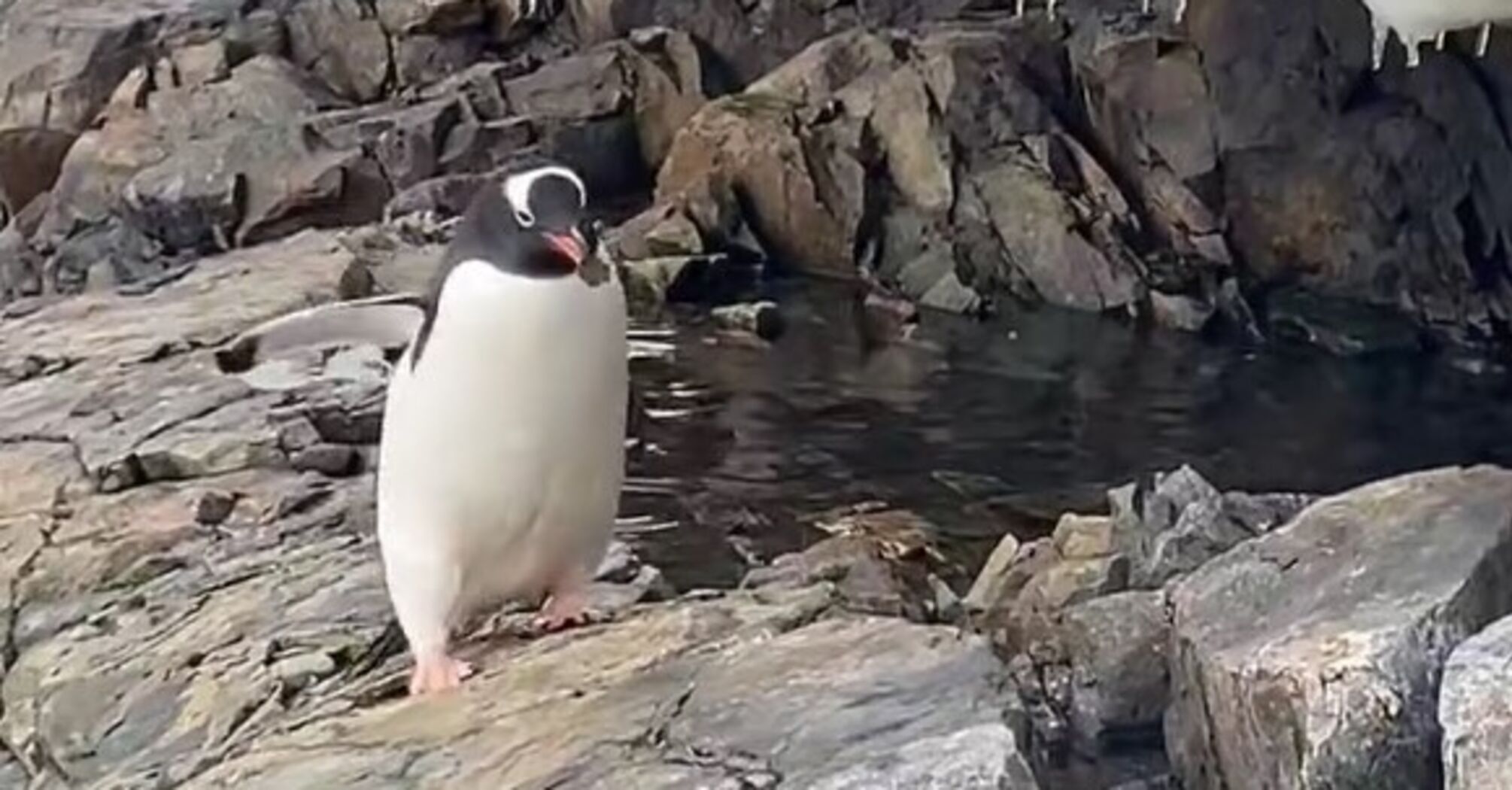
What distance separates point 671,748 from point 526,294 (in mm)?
829

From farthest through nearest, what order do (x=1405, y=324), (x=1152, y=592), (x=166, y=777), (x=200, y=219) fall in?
(x=200, y=219)
(x=1405, y=324)
(x=1152, y=592)
(x=166, y=777)

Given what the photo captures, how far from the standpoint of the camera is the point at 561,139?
48.0 ft

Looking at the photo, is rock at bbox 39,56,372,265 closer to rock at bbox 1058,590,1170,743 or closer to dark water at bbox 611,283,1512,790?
dark water at bbox 611,283,1512,790

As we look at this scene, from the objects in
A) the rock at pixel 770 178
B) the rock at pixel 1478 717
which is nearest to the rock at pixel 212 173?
the rock at pixel 770 178

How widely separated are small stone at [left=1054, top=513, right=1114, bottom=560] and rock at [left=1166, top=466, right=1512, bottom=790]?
5.02ft

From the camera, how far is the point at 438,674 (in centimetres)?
479

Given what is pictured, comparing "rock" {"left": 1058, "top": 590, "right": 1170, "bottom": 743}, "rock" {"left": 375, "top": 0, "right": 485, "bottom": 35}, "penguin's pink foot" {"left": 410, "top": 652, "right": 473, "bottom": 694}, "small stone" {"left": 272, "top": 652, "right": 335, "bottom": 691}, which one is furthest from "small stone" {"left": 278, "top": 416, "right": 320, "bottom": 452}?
"rock" {"left": 375, "top": 0, "right": 485, "bottom": 35}

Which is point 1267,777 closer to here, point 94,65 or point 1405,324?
point 1405,324

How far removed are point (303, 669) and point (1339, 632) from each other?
2.32 meters

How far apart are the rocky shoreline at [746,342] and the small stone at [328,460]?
0.01 metres

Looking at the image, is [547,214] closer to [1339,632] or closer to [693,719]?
[693,719]

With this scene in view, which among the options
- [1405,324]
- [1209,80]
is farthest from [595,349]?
[1209,80]

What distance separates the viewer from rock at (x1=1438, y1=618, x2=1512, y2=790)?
4.04 m

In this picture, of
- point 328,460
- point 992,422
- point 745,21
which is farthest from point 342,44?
point 328,460
